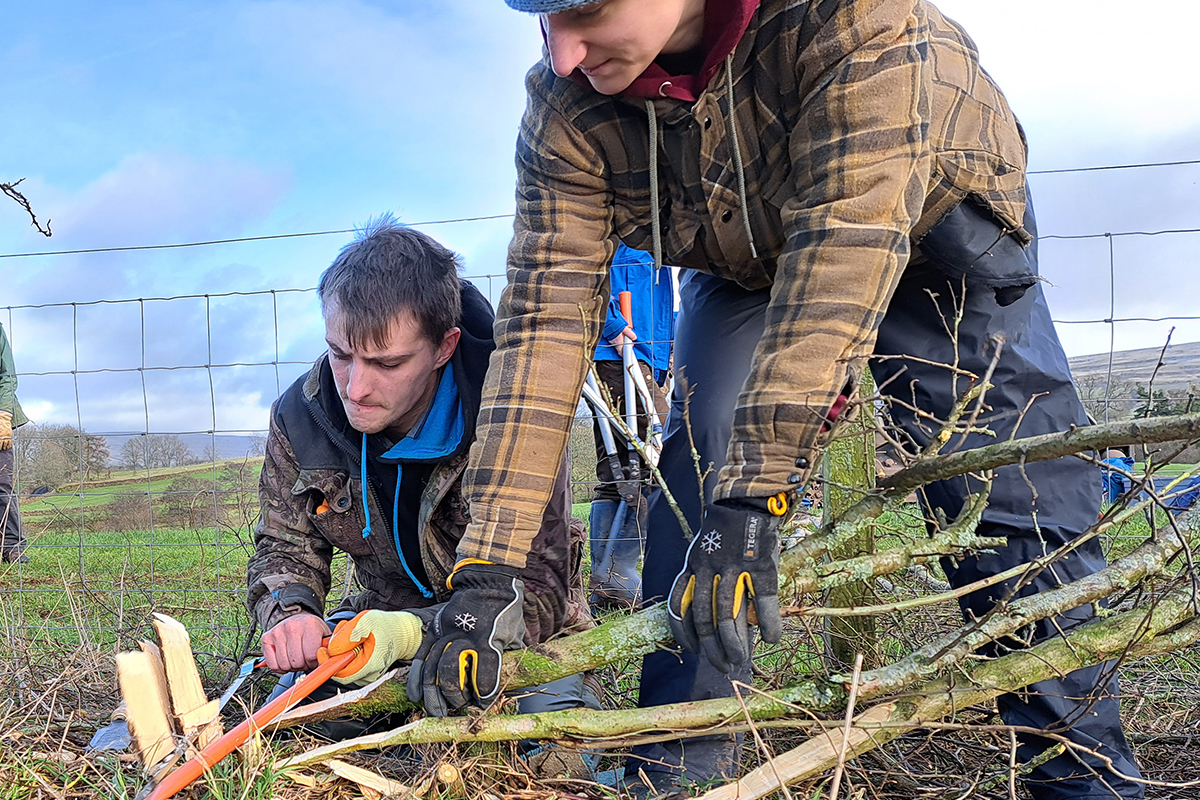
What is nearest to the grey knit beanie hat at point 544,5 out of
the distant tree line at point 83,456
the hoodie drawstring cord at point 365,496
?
the hoodie drawstring cord at point 365,496

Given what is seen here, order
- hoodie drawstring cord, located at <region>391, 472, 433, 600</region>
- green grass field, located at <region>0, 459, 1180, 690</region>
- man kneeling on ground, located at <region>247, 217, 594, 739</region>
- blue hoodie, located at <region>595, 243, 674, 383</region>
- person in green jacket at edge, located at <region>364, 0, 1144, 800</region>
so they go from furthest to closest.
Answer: blue hoodie, located at <region>595, 243, 674, 383</region>, green grass field, located at <region>0, 459, 1180, 690</region>, hoodie drawstring cord, located at <region>391, 472, 433, 600</region>, man kneeling on ground, located at <region>247, 217, 594, 739</region>, person in green jacket at edge, located at <region>364, 0, 1144, 800</region>

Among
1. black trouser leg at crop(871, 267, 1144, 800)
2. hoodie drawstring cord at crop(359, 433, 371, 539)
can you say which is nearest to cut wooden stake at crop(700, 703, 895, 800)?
black trouser leg at crop(871, 267, 1144, 800)

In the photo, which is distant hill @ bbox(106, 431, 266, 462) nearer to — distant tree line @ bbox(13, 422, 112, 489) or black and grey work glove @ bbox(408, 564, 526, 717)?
distant tree line @ bbox(13, 422, 112, 489)

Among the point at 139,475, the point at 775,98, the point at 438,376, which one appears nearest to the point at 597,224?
the point at 775,98

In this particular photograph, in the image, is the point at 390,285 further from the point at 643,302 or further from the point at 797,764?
the point at 643,302

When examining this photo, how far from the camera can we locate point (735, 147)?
66.3 inches

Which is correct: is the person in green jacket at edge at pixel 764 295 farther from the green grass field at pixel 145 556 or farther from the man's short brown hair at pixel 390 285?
the green grass field at pixel 145 556

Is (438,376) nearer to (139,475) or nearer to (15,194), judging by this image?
(15,194)

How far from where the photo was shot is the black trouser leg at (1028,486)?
71.0 inches

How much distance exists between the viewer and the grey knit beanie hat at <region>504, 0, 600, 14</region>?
139 cm

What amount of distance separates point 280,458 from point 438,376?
20.9 inches

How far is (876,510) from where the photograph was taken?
1.79 metres

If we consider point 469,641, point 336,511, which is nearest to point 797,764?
point 469,641

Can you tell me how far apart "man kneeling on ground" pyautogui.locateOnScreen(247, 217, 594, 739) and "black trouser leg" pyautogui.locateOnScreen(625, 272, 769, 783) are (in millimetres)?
279
